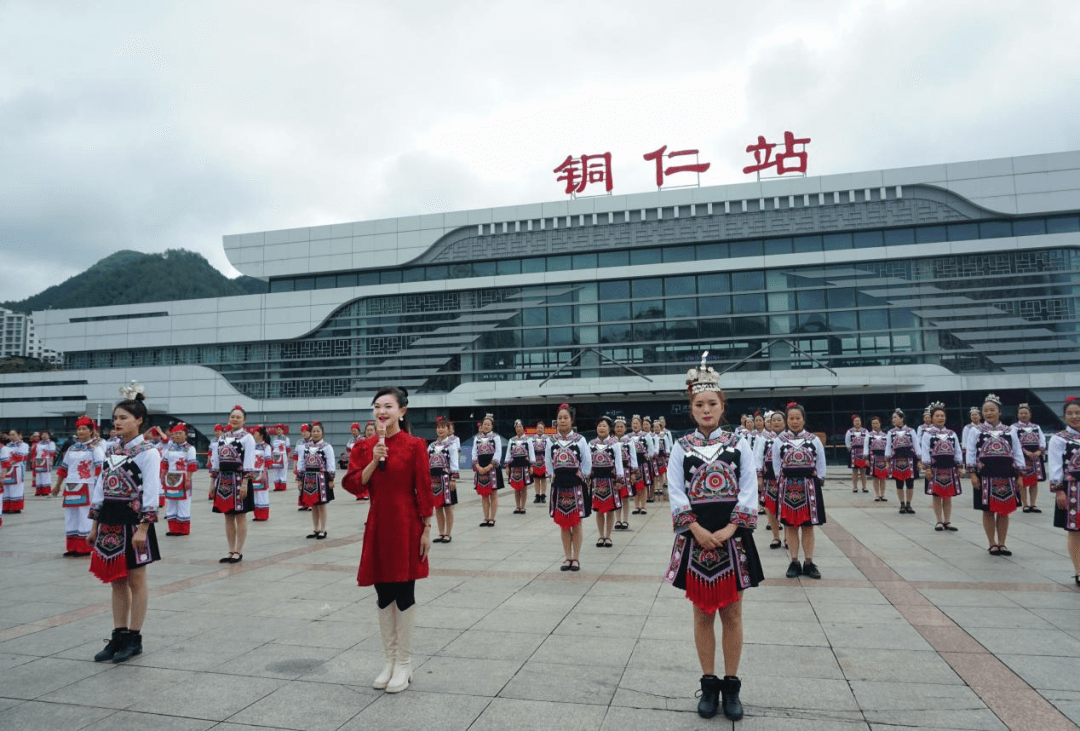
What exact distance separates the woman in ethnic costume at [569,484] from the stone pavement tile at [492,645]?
280cm

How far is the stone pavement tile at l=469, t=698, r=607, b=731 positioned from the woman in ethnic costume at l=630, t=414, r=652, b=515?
9.90 m

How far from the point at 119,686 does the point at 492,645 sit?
2606 millimetres

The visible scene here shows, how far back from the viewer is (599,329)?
36.1 meters

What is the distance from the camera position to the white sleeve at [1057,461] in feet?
23.4

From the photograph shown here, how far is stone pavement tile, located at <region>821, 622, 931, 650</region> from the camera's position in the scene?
16.6 ft

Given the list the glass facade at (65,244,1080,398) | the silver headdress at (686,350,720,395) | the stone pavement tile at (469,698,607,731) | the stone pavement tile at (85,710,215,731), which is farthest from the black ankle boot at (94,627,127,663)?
the glass facade at (65,244,1080,398)

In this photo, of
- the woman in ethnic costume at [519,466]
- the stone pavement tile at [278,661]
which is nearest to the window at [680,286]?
the woman in ethnic costume at [519,466]

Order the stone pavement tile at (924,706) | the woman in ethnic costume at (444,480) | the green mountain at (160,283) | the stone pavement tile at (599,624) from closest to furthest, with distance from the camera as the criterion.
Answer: the stone pavement tile at (924,706), the stone pavement tile at (599,624), the woman in ethnic costume at (444,480), the green mountain at (160,283)

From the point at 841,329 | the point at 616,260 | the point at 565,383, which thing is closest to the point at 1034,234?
the point at 841,329

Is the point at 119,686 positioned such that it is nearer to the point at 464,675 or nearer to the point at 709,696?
the point at 464,675

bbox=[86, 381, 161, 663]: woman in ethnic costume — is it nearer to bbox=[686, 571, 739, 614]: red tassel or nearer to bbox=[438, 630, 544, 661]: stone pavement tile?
bbox=[438, 630, 544, 661]: stone pavement tile

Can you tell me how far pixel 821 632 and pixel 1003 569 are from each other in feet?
13.4

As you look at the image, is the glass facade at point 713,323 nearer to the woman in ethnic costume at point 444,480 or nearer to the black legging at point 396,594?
the woman in ethnic costume at point 444,480

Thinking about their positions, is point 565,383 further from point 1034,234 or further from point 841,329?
point 1034,234
